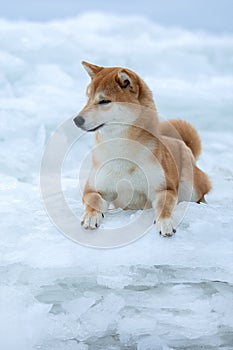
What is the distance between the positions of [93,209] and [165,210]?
1.09 ft

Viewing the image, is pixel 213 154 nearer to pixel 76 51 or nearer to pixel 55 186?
pixel 55 186

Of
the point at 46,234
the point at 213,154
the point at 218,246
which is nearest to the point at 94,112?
the point at 46,234

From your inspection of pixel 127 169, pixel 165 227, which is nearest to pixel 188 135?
pixel 127 169

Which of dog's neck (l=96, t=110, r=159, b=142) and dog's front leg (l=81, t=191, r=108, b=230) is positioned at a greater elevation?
dog's neck (l=96, t=110, r=159, b=142)

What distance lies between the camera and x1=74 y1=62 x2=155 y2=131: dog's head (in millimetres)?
2582

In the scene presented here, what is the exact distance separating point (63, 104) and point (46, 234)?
14.3 ft

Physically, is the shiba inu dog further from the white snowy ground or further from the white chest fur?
the white snowy ground

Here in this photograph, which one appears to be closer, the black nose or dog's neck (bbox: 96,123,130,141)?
the black nose

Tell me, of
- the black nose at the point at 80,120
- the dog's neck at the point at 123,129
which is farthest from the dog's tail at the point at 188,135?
the black nose at the point at 80,120

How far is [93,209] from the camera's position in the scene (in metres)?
2.63

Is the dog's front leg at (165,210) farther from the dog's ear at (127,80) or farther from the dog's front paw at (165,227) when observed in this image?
the dog's ear at (127,80)

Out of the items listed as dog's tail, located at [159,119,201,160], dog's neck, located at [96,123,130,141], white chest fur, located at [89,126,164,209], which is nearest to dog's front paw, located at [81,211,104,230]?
white chest fur, located at [89,126,164,209]

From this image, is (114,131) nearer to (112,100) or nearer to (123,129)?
(123,129)

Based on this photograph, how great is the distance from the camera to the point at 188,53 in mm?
9242
